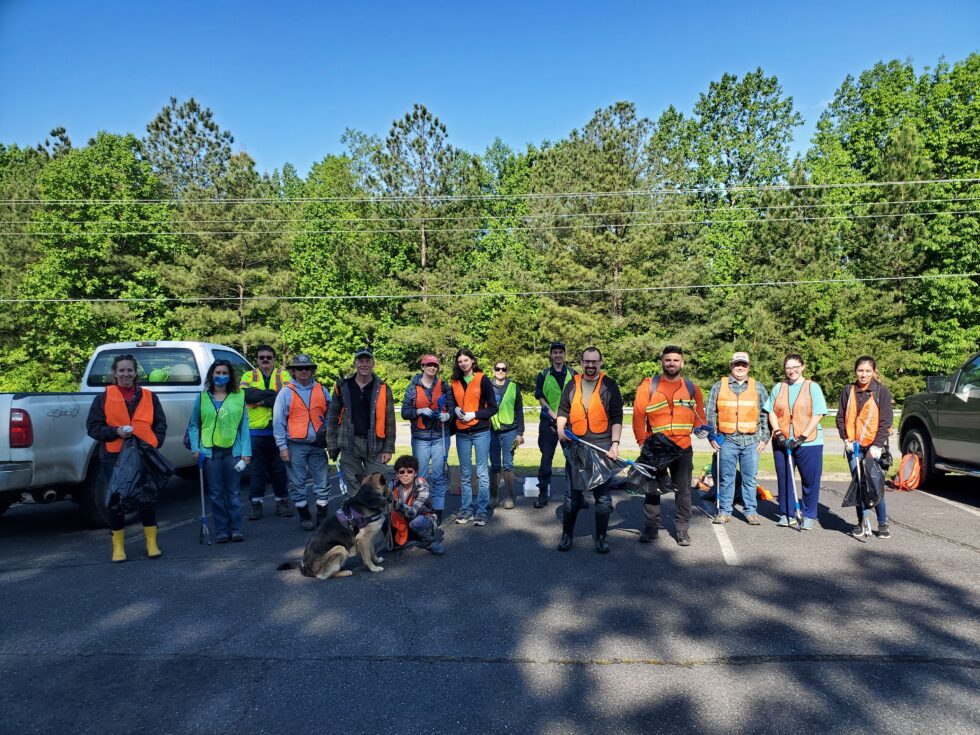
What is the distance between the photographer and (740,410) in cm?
717

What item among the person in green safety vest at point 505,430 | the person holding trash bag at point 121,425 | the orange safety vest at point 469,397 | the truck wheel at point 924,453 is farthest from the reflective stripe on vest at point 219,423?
the truck wheel at point 924,453

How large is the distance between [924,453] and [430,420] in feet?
23.7

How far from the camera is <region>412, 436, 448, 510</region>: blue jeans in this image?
7125 mm

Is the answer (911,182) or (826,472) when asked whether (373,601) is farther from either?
(911,182)

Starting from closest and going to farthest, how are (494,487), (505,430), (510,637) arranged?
(510,637)
(505,430)
(494,487)

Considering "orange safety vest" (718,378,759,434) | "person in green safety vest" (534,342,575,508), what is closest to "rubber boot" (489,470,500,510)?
"person in green safety vest" (534,342,575,508)

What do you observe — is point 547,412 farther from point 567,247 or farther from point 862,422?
point 567,247

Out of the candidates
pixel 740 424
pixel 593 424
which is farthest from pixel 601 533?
pixel 740 424

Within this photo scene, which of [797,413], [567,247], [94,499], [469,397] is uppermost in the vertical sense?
[567,247]

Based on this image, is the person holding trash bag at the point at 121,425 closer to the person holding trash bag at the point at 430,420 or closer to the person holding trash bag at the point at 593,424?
the person holding trash bag at the point at 430,420

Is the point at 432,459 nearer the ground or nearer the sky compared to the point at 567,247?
nearer the ground

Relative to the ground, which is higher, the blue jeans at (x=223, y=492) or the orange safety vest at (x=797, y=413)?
the orange safety vest at (x=797, y=413)

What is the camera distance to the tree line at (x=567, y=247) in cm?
2852

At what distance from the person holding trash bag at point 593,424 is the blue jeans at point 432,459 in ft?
4.55
